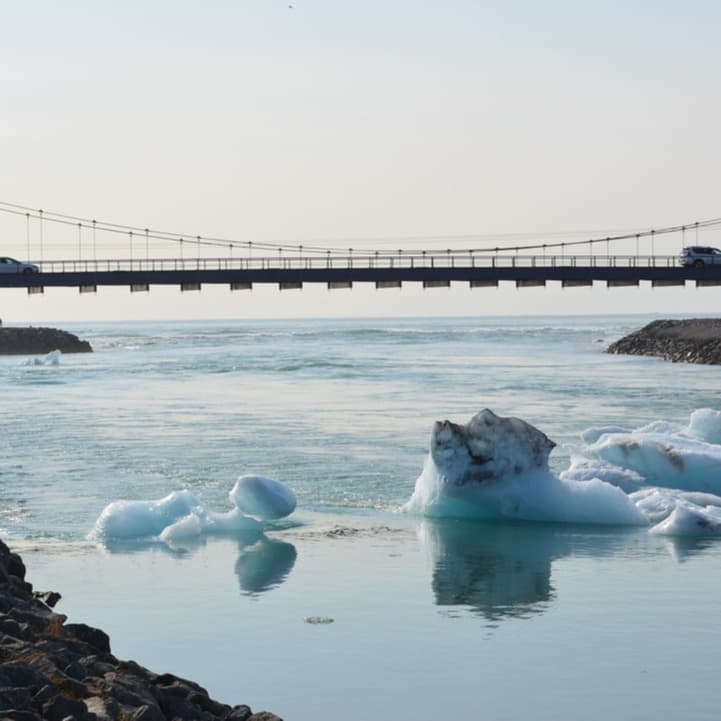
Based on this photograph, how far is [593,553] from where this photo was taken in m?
19.2

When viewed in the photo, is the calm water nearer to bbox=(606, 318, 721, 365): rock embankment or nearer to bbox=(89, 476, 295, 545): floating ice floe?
bbox=(89, 476, 295, 545): floating ice floe

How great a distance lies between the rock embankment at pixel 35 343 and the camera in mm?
107750

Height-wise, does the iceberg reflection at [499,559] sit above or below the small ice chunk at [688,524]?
below

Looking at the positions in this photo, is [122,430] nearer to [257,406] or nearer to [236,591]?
[257,406]

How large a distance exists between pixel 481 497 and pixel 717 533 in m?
3.63

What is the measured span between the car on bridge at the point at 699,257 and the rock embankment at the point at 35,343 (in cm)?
→ 4393

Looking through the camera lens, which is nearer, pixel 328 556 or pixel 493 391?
pixel 328 556

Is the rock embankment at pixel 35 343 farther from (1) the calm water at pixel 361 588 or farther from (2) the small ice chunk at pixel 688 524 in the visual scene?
(2) the small ice chunk at pixel 688 524

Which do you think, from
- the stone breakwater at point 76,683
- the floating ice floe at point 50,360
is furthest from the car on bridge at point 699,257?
the stone breakwater at point 76,683

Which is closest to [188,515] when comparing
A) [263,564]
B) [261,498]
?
[261,498]

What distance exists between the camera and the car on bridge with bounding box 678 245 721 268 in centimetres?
9856

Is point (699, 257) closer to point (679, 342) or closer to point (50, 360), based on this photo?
point (679, 342)

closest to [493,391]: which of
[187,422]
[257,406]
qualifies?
[257,406]

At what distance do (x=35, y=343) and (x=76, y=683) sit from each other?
330 feet
